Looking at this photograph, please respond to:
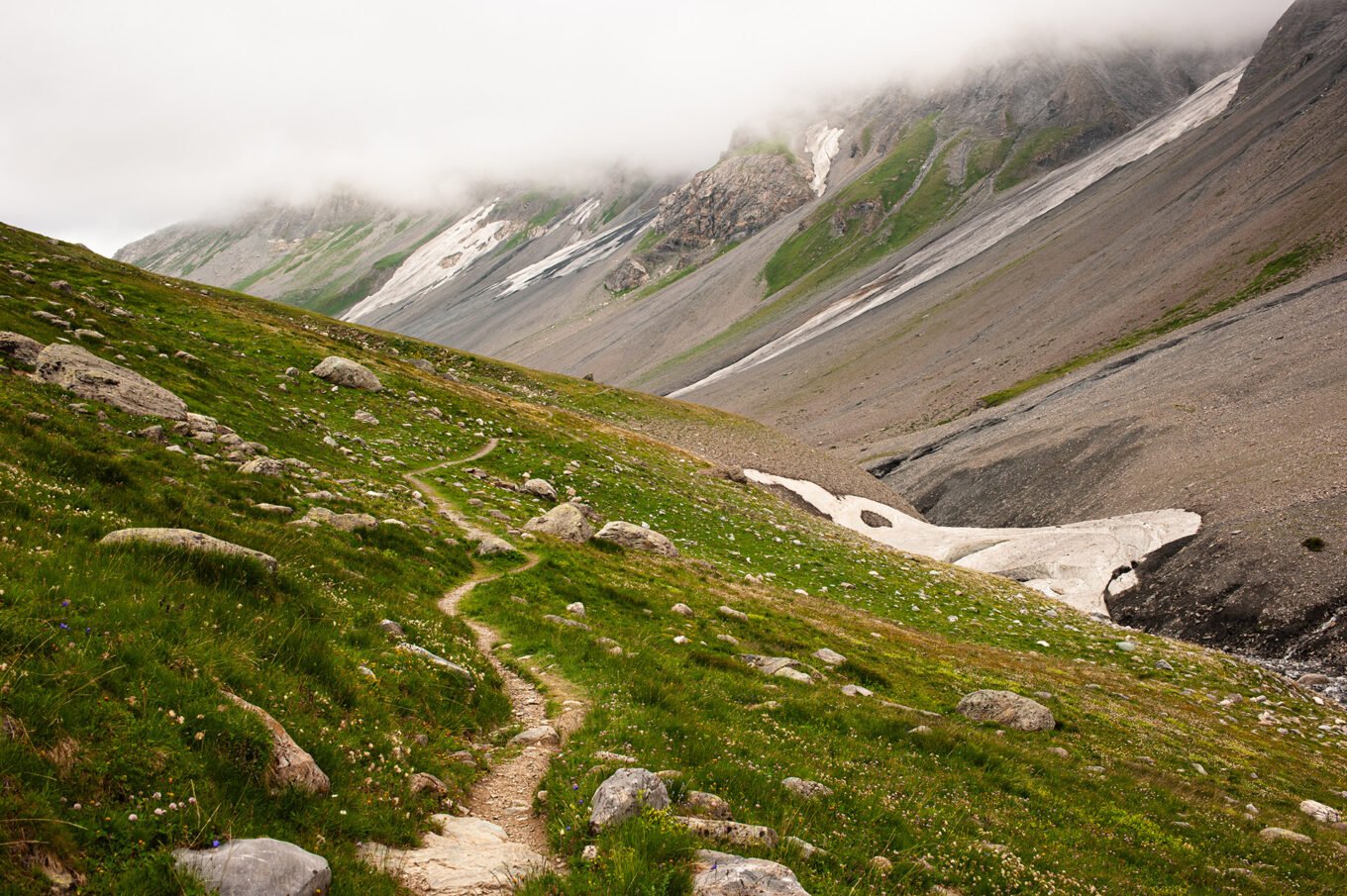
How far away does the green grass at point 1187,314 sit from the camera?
361 feet

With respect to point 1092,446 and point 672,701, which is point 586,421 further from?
point 1092,446

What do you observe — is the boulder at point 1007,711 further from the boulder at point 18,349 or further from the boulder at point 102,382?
the boulder at point 18,349

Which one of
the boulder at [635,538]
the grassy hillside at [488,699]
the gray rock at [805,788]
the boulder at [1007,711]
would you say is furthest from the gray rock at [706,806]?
the boulder at [635,538]

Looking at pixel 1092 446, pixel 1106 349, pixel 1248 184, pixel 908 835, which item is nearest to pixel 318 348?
pixel 908 835

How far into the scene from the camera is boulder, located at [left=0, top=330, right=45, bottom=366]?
2144 cm

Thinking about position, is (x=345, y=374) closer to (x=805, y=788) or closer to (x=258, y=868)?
(x=805, y=788)

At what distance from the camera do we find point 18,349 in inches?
859

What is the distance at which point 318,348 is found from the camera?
161ft

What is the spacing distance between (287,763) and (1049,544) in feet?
214

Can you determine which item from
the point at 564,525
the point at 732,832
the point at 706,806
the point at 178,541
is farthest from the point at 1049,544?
the point at 178,541

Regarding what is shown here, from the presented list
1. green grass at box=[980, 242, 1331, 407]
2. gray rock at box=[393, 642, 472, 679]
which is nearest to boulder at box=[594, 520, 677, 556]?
gray rock at box=[393, 642, 472, 679]

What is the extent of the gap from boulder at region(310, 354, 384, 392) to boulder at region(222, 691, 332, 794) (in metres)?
39.7

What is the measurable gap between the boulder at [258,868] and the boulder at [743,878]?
3.51m

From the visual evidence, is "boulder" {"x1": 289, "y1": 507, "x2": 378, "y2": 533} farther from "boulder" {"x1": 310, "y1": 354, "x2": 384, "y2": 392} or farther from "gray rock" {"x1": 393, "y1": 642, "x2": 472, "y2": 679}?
"boulder" {"x1": 310, "y1": 354, "x2": 384, "y2": 392}
